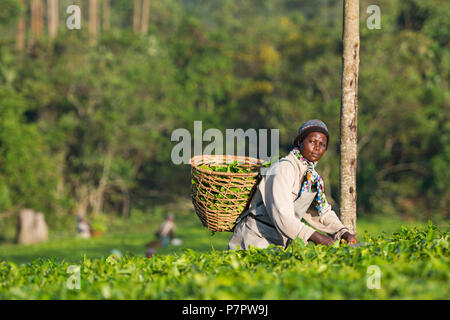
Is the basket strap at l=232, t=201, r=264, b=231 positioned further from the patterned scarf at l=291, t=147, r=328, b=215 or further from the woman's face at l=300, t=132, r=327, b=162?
the woman's face at l=300, t=132, r=327, b=162

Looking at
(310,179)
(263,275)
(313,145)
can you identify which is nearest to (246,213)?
(310,179)

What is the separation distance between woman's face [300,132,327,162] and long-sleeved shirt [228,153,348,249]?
0.31ft

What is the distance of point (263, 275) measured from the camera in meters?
2.61

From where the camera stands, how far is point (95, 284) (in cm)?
272

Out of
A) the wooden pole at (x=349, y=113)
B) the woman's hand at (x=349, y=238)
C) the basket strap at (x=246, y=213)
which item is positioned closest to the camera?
the woman's hand at (x=349, y=238)

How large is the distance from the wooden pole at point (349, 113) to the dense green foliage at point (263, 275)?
1.15 m

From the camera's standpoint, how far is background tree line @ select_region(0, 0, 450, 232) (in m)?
20.0

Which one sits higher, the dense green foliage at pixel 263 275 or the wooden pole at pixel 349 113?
the wooden pole at pixel 349 113

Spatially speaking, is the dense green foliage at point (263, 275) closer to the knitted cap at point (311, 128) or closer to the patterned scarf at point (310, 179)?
the patterned scarf at point (310, 179)

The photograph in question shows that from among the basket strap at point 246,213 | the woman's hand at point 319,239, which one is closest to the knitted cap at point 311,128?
the basket strap at point 246,213

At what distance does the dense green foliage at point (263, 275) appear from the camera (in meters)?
2.37

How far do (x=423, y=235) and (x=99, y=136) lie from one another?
21.2 m

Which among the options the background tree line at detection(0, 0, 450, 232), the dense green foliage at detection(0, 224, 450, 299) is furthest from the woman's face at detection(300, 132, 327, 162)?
the background tree line at detection(0, 0, 450, 232)
